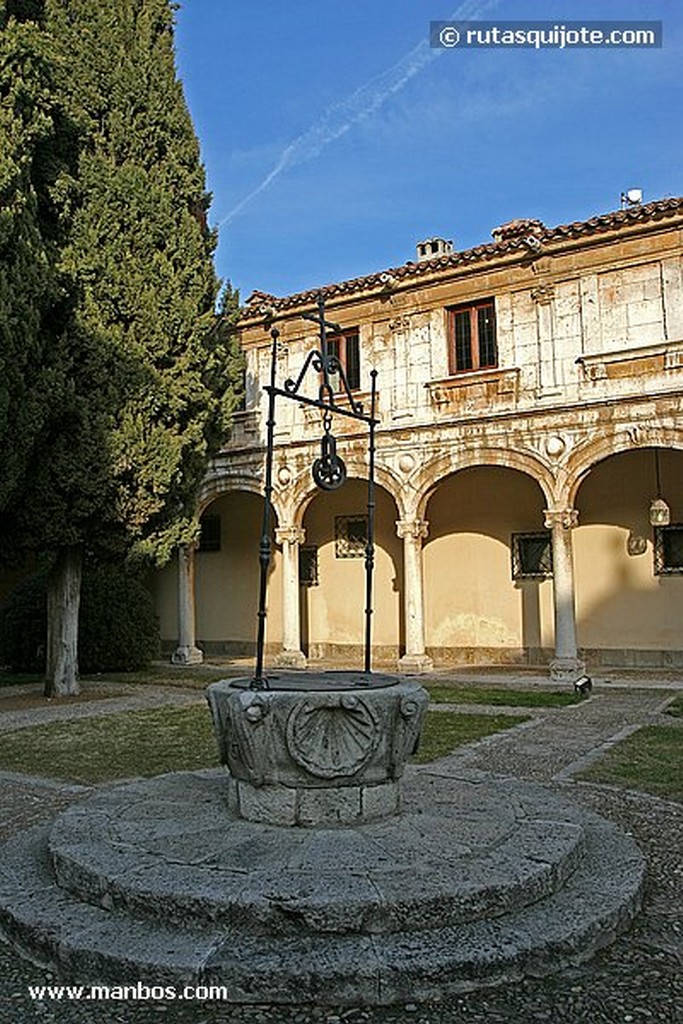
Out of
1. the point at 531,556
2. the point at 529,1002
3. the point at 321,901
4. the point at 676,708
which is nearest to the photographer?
the point at 529,1002

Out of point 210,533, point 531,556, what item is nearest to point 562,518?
point 531,556

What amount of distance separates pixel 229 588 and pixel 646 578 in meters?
9.46

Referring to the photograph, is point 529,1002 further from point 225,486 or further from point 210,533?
point 210,533

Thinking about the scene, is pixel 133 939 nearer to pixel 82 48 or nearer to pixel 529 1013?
pixel 529 1013

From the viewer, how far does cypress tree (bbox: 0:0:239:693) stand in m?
11.3

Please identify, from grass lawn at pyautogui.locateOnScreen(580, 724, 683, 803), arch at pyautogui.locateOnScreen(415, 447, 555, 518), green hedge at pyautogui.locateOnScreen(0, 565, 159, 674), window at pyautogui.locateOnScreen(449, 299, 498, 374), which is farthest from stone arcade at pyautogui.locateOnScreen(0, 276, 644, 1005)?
green hedge at pyautogui.locateOnScreen(0, 565, 159, 674)

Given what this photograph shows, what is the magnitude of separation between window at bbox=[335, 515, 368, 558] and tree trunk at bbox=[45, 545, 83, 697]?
23.9 ft

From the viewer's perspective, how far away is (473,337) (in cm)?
1554

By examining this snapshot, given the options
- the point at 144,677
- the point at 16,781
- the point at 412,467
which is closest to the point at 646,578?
the point at 412,467

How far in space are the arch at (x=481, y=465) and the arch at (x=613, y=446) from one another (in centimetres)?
35

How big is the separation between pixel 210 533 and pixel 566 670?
1001cm

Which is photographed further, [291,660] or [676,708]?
[291,660]

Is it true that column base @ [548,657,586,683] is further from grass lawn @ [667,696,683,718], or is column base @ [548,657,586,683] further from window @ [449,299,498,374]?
window @ [449,299,498,374]

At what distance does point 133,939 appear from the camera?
11.6ft
